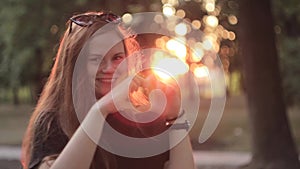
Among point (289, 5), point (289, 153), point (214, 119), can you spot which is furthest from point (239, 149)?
point (214, 119)

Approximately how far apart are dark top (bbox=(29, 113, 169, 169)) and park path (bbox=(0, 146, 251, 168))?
10.9 metres

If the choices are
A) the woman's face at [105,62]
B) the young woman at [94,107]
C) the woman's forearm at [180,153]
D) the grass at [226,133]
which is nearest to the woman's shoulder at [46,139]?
the young woman at [94,107]

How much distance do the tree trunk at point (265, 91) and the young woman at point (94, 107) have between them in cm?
942

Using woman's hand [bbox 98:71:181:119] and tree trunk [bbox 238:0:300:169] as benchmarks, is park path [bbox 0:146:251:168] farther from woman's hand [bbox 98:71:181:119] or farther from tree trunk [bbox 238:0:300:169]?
woman's hand [bbox 98:71:181:119]

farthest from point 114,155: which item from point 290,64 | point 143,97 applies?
point 290,64

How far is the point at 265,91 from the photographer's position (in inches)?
428

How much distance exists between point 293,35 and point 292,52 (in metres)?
1.33

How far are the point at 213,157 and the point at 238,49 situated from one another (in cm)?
286

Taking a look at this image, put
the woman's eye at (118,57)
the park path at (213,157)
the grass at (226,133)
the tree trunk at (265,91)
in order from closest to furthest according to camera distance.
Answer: the woman's eye at (118,57)
the tree trunk at (265,91)
the park path at (213,157)
the grass at (226,133)

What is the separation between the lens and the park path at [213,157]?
512 inches

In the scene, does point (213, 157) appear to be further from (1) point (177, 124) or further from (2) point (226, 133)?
(1) point (177, 124)

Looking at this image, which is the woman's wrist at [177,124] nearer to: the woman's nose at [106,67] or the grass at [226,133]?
the woman's nose at [106,67]

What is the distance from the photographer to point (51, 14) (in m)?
14.2

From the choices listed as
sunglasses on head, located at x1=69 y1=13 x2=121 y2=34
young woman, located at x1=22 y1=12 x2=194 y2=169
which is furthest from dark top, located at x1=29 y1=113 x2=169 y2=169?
sunglasses on head, located at x1=69 y1=13 x2=121 y2=34
